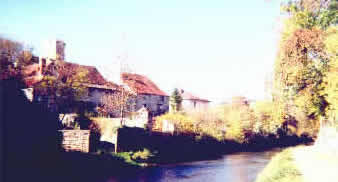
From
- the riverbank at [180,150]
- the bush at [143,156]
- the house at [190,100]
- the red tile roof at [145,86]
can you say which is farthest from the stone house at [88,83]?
the house at [190,100]

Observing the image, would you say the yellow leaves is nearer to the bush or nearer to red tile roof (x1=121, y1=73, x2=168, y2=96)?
the bush

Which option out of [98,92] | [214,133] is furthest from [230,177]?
[98,92]

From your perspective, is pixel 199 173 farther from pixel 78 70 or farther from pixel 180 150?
pixel 78 70

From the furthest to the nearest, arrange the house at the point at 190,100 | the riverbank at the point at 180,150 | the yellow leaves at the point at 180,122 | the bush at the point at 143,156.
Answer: the house at the point at 190,100, the yellow leaves at the point at 180,122, the riverbank at the point at 180,150, the bush at the point at 143,156

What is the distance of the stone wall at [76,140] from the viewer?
25025mm

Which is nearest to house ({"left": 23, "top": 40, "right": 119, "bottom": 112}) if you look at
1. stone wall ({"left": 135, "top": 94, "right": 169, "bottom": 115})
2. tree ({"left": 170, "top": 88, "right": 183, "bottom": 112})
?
stone wall ({"left": 135, "top": 94, "right": 169, "bottom": 115})

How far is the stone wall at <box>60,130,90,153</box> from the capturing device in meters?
25.0

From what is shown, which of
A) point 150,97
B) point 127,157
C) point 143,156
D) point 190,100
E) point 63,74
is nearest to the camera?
point 127,157

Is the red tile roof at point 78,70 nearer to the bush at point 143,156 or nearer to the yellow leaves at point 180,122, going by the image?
the yellow leaves at point 180,122

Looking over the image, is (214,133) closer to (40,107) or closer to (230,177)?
(230,177)

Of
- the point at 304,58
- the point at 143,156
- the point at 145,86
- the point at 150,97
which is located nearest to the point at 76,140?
the point at 143,156

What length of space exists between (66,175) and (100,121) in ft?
41.3

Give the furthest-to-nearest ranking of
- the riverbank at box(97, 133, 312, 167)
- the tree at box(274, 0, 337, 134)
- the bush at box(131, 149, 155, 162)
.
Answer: the riverbank at box(97, 133, 312, 167)
the bush at box(131, 149, 155, 162)
the tree at box(274, 0, 337, 134)

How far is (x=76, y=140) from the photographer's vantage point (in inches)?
1009
